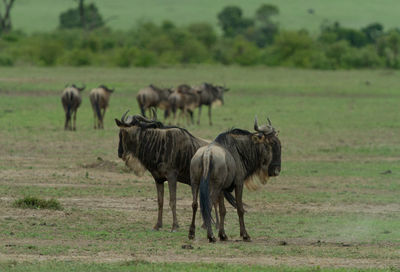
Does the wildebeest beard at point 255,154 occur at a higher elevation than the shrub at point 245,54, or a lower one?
lower

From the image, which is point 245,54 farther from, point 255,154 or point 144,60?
point 255,154

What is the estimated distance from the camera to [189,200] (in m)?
13.4

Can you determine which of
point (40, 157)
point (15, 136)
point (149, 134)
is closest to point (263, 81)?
point (15, 136)

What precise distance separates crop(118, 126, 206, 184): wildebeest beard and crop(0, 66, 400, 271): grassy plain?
76cm

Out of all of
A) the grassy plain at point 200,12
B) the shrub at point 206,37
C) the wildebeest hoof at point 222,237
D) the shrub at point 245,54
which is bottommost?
the wildebeest hoof at point 222,237

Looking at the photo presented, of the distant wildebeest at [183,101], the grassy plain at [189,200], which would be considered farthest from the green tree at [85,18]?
the distant wildebeest at [183,101]

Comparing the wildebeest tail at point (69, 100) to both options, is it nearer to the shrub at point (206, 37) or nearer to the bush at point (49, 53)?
the bush at point (49, 53)

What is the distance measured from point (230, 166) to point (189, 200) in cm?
355

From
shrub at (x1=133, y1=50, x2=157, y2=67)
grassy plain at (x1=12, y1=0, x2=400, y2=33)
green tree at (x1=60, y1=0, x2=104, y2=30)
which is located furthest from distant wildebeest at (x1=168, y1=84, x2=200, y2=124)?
grassy plain at (x1=12, y1=0, x2=400, y2=33)

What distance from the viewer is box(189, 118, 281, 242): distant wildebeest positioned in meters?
9.68

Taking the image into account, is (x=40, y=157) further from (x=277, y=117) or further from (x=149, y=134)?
(x=277, y=117)

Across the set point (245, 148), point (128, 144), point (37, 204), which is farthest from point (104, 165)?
point (245, 148)

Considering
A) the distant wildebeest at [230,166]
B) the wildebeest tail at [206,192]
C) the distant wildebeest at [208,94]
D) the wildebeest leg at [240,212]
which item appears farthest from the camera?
the distant wildebeest at [208,94]

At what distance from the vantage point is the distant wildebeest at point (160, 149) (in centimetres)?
1073
